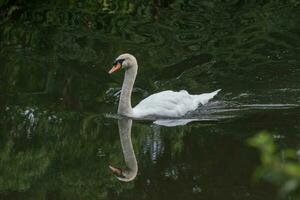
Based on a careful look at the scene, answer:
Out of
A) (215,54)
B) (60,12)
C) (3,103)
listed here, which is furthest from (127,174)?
(60,12)

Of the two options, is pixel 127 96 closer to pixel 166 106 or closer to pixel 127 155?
pixel 166 106

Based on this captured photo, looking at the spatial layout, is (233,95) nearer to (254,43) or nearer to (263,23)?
(254,43)

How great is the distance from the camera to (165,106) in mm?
9969

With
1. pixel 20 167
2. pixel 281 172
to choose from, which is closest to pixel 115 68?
pixel 20 167

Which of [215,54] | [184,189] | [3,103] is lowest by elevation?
[184,189]

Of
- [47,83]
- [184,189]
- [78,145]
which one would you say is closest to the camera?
[184,189]

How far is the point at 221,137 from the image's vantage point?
904cm

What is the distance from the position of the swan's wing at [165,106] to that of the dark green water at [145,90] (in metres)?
0.20

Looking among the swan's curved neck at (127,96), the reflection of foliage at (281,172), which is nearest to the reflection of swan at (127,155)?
the swan's curved neck at (127,96)

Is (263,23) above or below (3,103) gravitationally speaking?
above

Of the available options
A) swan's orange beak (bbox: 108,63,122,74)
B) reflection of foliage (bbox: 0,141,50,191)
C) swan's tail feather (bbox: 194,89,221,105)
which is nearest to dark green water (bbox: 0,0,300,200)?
reflection of foliage (bbox: 0,141,50,191)

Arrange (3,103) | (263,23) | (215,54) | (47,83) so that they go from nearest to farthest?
1. (3,103)
2. (47,83)
3. (215,54)
4. (263,23)

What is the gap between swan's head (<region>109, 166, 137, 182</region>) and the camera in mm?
7875

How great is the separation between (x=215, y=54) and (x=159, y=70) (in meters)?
1.17
